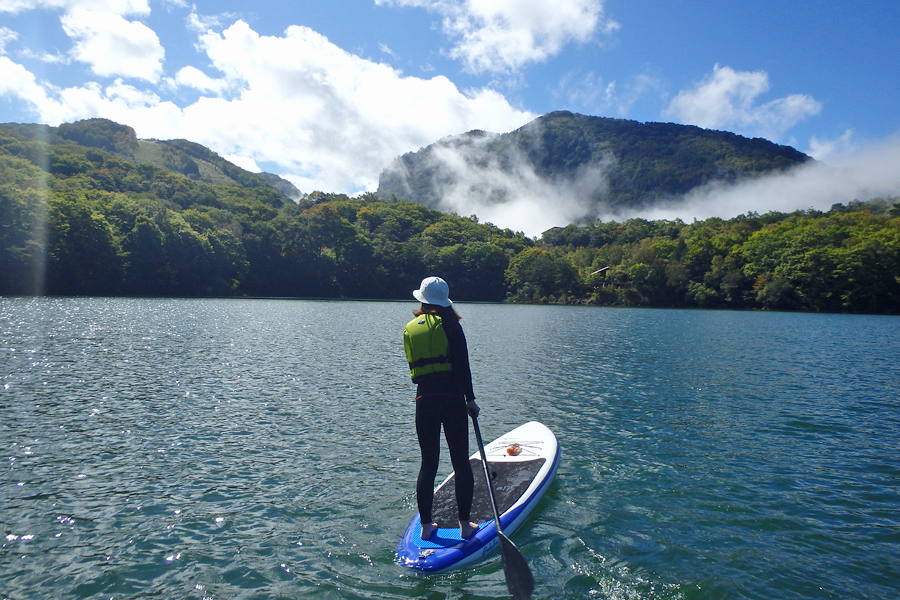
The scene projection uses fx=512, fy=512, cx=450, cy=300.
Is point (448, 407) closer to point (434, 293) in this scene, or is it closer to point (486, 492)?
point (434, 293)

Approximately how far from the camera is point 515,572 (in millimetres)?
5660

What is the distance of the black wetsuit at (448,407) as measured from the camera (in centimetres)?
571

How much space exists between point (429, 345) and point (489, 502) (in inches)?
116

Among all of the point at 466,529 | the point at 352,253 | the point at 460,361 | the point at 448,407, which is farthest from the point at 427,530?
the point at 352,253

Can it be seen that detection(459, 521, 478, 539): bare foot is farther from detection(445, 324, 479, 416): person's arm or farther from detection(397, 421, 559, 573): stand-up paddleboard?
detection(445, 324, 479, 416): person's arm

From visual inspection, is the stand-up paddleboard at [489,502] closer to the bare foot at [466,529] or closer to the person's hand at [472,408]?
the bare foot at [466,529]

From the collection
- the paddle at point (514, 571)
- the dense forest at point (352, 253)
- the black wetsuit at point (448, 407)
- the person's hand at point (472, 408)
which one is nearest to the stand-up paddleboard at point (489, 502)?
the paddle at point (514, 571)

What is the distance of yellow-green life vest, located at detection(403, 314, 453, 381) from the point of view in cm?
565

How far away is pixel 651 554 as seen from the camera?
21.4ft

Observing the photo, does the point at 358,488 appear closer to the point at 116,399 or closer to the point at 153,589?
the point at 153,589

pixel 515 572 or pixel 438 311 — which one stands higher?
pixel 438 311

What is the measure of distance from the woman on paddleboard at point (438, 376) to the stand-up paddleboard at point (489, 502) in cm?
77

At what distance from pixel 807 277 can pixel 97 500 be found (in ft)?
317

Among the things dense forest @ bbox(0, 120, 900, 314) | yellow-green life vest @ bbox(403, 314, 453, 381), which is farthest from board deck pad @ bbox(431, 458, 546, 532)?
dense forest @ bbox(0, 120, 900, 314)
